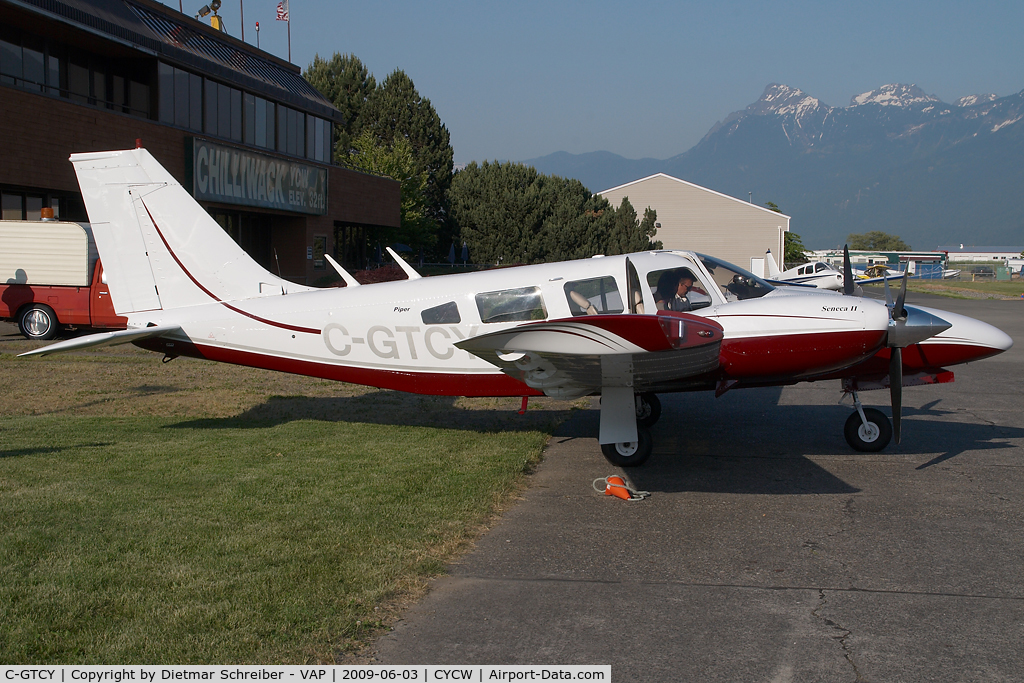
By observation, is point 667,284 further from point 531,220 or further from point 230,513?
point 531,220

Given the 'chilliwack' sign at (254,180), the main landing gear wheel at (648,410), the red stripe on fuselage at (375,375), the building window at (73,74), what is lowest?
the main landing gear wheel at (648,410)

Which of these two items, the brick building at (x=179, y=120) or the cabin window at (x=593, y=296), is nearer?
the cabin window at (x=593, y=296)

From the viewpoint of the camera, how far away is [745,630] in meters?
4.54

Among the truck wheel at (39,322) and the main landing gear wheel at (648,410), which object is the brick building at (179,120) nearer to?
the truck wheel at (39,322)

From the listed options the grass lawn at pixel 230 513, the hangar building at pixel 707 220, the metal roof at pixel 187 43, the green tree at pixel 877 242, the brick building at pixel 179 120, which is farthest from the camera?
the green tree at pixel 877 242

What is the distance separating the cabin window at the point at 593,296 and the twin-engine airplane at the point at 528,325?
0.6 inches


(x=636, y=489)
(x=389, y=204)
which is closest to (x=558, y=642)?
(x=636, y=489)

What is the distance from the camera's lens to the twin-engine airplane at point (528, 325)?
292 inches

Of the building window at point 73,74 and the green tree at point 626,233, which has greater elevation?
the building window at point 73,74

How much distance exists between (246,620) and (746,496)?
477 centimetres

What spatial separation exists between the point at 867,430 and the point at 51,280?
1773 cm

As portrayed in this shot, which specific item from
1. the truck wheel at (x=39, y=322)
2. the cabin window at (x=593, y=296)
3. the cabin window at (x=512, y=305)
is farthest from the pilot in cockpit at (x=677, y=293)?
the truck wheel at (x=39, y=322)

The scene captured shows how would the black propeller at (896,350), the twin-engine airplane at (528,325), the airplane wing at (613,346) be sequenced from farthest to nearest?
the black propeller at (896,350)
the twin-engine airplane at (528,325)
the airplane wing at (613,346)

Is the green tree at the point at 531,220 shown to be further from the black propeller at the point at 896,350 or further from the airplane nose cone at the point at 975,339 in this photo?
the black propeller at the point at 896,350
